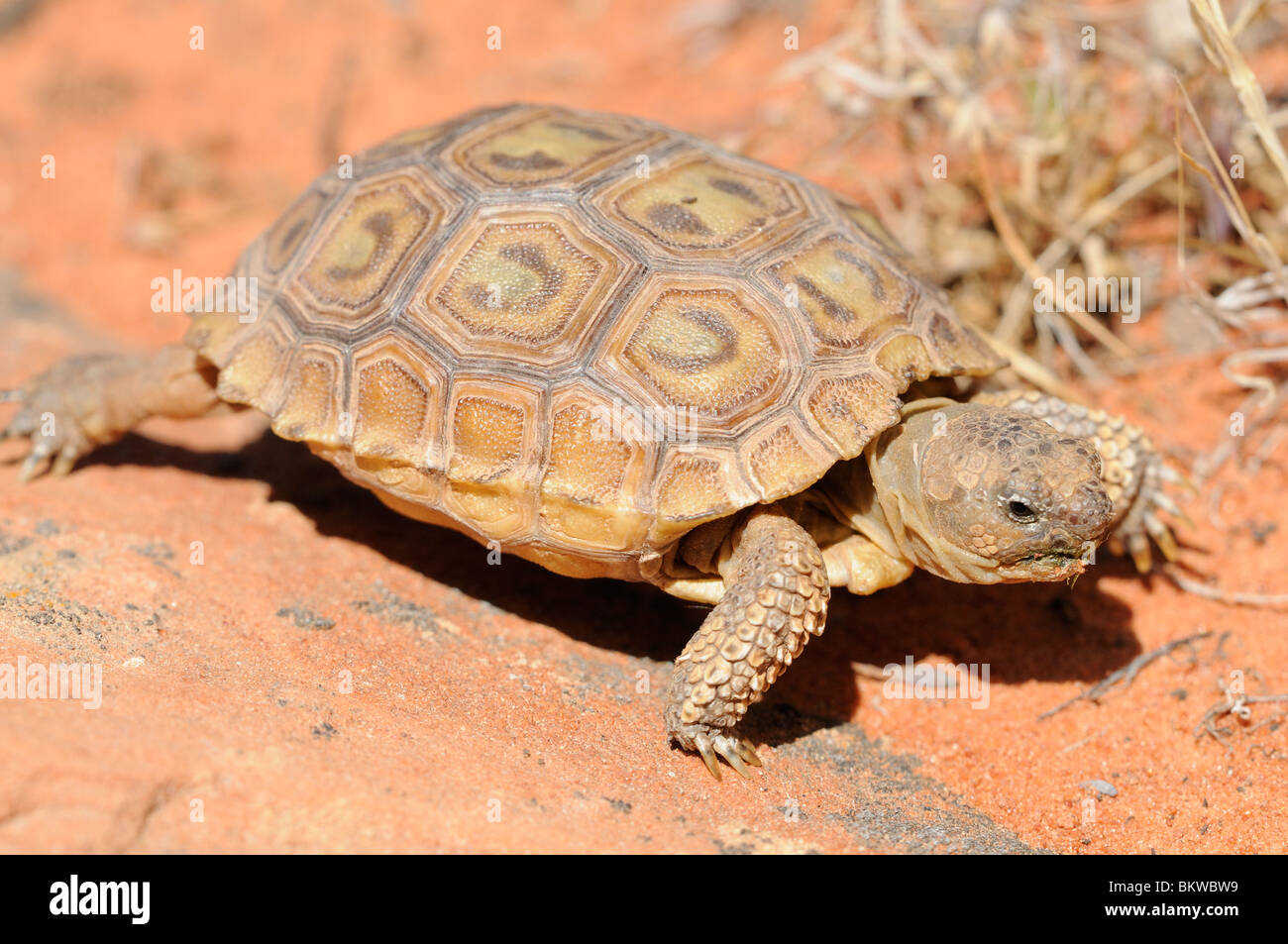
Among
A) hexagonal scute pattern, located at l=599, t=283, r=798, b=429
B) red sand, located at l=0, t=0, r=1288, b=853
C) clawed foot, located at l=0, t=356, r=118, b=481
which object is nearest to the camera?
red sand, located at l=0, t=0, r=1288, b=853

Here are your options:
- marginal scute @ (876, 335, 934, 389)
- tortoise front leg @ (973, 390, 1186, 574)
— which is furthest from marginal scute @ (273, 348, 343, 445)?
tortoise front leg @ (973, 390, 1186, 574)

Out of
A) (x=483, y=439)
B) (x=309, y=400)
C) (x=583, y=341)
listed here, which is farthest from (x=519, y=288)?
(x=309, y=400)

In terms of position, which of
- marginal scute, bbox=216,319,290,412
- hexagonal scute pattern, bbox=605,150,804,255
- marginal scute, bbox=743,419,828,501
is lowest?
marginal scute, bbox=743,419,828,501

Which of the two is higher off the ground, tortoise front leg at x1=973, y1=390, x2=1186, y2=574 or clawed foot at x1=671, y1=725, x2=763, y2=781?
tortoise front leg at x1=973, y1=390, x2=1186, y2=574

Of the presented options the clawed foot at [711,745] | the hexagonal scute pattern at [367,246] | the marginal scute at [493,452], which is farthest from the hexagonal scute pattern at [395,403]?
the clawed foot at [711,745]

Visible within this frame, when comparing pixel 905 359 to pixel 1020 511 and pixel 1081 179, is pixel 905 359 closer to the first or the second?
pixel 1020 511

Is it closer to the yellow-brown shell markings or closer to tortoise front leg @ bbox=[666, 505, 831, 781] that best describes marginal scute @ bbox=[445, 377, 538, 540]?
the yellow-brown shell markings

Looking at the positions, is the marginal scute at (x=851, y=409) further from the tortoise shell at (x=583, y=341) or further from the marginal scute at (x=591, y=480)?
the marginal scute at (x=591, y=480)
